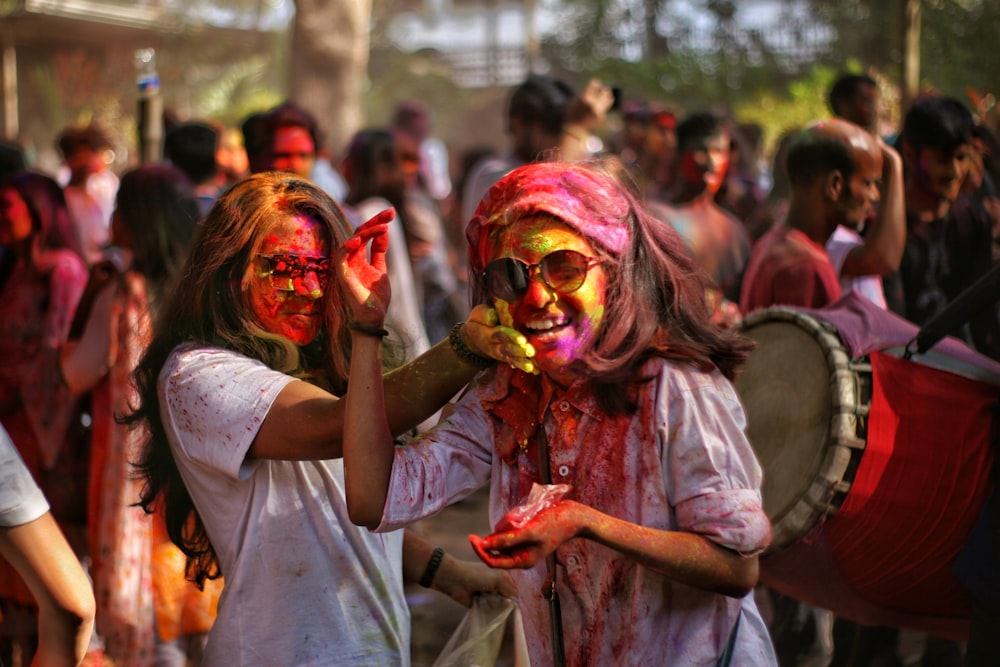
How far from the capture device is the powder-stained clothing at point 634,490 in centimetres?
257

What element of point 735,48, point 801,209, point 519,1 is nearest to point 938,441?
point 801,209

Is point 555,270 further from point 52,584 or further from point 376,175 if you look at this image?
point 376,175

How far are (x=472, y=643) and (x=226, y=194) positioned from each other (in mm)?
1211

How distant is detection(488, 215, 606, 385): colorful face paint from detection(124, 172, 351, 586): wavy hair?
0.61 metres

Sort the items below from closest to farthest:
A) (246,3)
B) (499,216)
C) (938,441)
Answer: (499,216) → (938,441) → (246,3)

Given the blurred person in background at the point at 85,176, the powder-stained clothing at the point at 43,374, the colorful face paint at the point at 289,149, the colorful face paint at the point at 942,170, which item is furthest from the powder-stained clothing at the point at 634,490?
the blurred person in background at the point at 85,176

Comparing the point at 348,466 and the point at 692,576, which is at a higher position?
the point at 348,466

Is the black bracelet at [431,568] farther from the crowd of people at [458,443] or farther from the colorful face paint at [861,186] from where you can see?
the colorful face paint at [861,186]

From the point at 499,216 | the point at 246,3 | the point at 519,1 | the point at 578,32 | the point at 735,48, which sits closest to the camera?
the point at 499,216

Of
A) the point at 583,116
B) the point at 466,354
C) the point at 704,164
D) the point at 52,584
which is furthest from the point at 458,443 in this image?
the point at 704,164

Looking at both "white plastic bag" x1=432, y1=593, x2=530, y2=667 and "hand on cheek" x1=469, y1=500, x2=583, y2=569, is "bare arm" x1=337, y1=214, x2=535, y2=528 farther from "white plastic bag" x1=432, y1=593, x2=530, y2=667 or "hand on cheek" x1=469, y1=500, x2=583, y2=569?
"white plastic bag" x1=432, y1=593, x2=530, y2=667

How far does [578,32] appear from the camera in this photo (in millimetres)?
23391

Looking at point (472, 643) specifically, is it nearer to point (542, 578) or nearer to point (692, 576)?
point (542, 578)

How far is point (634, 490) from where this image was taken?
2658mm
